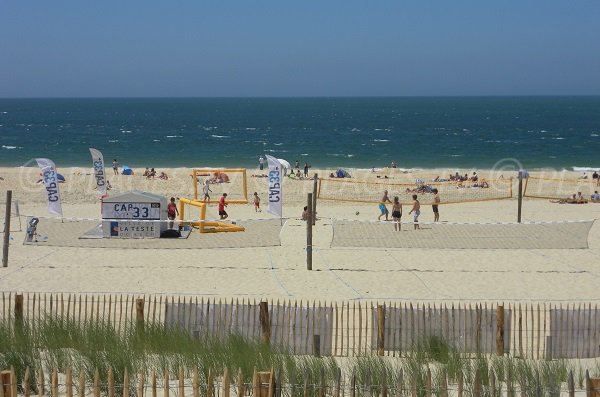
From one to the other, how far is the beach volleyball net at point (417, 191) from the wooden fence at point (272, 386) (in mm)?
21942

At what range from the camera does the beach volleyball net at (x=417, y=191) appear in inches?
1303

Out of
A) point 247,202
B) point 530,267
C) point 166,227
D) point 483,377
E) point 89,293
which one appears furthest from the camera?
point 247,202

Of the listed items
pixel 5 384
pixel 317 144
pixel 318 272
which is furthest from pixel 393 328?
pixel 317 144

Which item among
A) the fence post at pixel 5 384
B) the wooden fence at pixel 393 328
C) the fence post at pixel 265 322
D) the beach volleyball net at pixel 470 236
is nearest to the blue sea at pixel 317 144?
the beach volleyball net at pixel 470 236

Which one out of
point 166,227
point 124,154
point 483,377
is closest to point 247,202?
point 166,227

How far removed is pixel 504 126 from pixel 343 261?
312 ft

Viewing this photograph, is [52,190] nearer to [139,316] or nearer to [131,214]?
[131,214]

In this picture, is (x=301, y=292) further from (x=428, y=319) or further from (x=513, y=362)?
(x=513, y=362)

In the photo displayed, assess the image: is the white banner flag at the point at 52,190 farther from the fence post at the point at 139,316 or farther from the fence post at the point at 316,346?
the fence post at the point at 316,346

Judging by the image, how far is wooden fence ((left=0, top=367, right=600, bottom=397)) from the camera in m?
8.29

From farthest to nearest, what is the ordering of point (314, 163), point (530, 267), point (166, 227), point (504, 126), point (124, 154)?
point (504, 126)
point (124, 154)
point (314, 163)
point (166, 227)
point (530, 267)

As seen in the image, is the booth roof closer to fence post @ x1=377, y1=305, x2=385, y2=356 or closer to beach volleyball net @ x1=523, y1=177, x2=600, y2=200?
fence post @ x1=377, y1=305, x2=385, y2=356

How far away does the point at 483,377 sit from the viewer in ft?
33.7

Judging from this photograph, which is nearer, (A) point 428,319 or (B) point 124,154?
(A) point 428,319
